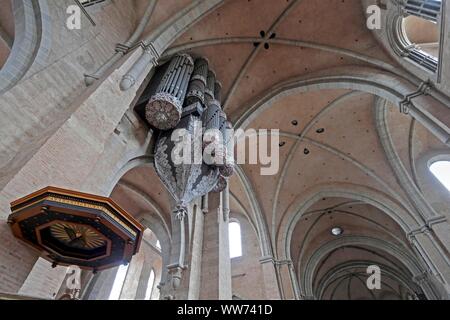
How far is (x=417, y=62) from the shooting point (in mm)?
7965

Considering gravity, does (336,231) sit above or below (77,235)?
above

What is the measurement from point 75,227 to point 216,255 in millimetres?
3613

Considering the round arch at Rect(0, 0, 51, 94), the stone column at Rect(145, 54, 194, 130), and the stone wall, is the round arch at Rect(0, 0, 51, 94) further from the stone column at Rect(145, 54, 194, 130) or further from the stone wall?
the stone wall

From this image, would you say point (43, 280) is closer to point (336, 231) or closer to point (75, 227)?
point (75, 227)

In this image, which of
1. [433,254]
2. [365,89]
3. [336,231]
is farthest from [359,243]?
[365,89]

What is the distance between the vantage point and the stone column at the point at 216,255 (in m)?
6.03

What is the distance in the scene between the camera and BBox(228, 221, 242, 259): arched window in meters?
12.9

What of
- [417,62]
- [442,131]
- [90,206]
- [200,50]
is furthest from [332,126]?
[90,206]

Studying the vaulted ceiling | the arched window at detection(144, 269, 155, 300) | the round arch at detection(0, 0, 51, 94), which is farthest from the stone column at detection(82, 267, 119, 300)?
the round arch at detection(0, 0, 51, 94)

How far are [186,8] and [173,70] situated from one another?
6.26 ft

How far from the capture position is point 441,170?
1077cm
